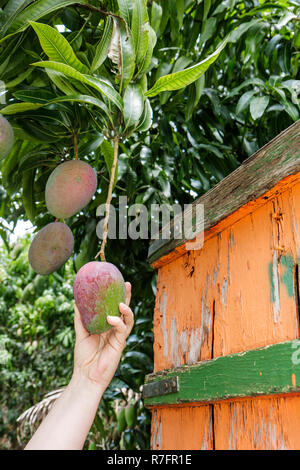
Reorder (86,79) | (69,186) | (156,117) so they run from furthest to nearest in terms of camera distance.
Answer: (156,117), (69,186), (86,79)

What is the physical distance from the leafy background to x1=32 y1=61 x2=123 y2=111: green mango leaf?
0.24ft

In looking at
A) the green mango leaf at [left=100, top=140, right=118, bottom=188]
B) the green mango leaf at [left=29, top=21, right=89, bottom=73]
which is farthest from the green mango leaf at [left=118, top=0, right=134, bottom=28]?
the green mango leaf at [left=100, top=140, right=118, bottom=188]

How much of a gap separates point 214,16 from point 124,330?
2.94 feet

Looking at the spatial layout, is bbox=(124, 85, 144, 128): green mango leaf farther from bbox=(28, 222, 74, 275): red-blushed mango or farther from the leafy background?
bbox=(28, 222, 74, 275): red-blushed mango

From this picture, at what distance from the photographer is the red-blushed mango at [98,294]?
0.68 meters

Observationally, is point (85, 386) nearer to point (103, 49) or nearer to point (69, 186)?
point (69, 186)

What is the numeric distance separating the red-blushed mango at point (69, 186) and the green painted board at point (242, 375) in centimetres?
43

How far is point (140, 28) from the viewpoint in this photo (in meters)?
0.76

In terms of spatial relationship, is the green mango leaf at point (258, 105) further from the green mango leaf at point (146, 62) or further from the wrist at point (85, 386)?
the wrist at point (85, 386)

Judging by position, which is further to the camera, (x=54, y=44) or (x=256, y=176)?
(x=256, y=176)

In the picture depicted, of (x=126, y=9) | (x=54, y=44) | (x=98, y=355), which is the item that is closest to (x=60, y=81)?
(x=54, y=44)

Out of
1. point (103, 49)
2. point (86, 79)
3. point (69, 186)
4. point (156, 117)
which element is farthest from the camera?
point (156, 117)

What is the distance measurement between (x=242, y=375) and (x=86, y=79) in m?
0.55
